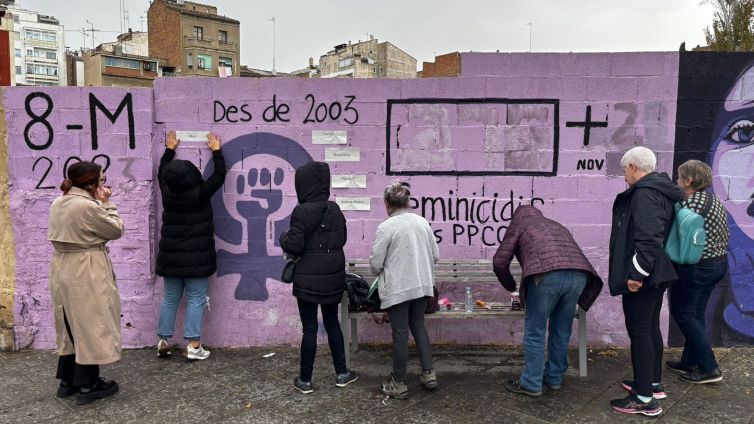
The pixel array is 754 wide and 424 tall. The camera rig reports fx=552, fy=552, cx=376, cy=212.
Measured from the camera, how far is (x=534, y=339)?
402 centimetres

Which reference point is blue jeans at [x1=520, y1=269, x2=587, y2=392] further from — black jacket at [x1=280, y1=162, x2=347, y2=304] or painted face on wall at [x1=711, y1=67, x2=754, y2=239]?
painted face on wall at [x1=711, y1=67, x2=754, y2=239]

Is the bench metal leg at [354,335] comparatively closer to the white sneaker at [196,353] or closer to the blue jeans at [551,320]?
the white sneaker at [196,353]

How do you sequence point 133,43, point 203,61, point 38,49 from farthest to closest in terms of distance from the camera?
point 38,49, point 133,43, point 203,61

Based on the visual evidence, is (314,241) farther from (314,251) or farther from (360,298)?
(360,298)

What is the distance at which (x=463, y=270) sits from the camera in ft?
16.4

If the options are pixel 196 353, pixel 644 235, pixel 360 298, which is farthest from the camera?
pixel 196 353

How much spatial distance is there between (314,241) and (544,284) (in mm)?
1669

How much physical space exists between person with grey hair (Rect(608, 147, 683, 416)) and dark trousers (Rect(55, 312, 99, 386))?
12.5 feet

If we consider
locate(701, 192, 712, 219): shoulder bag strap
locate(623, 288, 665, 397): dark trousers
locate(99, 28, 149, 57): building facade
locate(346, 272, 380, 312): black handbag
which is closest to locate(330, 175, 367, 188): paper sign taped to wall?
locate(346, 272, 380, 312): black handbag

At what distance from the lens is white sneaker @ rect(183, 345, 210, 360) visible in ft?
16.1

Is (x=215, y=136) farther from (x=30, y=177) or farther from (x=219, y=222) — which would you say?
(x=30, y=177)

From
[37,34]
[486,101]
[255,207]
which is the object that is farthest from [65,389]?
[37,34]

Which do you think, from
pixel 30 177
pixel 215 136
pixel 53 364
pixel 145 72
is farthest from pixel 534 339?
pixel 145 72

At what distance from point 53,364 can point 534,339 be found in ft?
13.5
